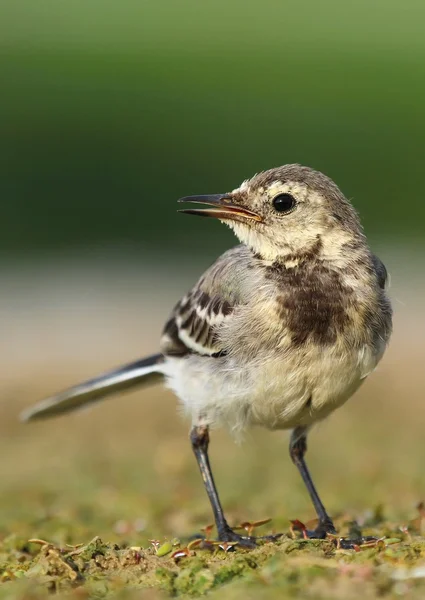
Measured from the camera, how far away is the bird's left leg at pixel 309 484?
25.5 ft

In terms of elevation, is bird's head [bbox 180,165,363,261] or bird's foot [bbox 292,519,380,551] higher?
bird's head [bbox 180,165,363,261]

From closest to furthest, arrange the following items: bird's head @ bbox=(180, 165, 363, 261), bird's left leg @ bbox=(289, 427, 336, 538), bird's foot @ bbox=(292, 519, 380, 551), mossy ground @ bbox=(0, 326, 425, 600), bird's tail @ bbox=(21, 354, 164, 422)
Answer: mossy ground @ bbox=(0, 326, 425, 600) → bird's foot @ bbox=(292, 519, 380, 551) → bird's head @ bbox=(180, 165, 363, 261) → bird's left leg @ bbox=(289, 427, 336, 538) → bird's tail @ bbox=(21, 354, 164, 422)

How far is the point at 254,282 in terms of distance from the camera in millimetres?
7570

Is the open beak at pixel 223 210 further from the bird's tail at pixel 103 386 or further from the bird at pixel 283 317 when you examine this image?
the bird's tail at pixel 103 386

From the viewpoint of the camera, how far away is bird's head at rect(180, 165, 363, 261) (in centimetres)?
763

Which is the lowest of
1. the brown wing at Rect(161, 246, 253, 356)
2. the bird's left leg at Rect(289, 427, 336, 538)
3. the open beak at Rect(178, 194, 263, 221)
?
the bird's left leg at Rect(289, 427, 336, 538)

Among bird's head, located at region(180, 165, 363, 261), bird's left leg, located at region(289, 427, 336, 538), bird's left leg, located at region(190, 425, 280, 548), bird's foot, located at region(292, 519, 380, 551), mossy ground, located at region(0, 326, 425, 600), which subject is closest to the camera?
mossy ground, located at region(0, 326, 425, 600)

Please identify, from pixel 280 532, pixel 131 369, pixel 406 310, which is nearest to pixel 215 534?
pixel 280 532

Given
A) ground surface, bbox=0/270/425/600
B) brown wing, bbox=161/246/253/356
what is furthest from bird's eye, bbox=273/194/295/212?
ground surface, bbox=0/270/425/600

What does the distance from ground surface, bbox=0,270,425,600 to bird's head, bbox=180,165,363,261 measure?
4.46ft

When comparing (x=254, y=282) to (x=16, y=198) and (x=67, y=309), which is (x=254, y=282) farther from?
(x=16, y=198)

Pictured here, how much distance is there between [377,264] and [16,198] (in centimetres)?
1678

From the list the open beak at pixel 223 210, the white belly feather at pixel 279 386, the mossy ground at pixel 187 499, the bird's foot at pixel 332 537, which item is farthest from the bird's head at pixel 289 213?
the bird's foot at pixel 332 537

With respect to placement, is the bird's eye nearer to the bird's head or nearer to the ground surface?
the bird's head
